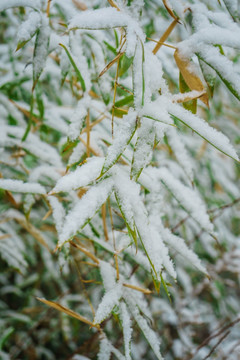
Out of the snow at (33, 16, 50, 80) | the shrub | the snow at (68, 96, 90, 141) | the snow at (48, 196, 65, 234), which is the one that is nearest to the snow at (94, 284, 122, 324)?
the shrub

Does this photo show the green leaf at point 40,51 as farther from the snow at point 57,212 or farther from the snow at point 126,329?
the snow at point 126,329

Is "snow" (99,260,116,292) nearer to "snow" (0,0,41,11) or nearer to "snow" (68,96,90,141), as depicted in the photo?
"snow" (68,96,90,141)

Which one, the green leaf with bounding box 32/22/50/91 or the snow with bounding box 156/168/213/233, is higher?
the green leaf with bounding box 32/22/50/91

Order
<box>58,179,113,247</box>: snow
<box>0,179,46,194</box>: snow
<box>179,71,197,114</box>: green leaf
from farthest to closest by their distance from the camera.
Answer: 1. <box>0,179,46,194</box>: snow
2. <box>179,71,197,114</box>: green leaf
3. <box>58,179,113,247</box>: snow

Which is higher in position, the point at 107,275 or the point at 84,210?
the point at 84,210

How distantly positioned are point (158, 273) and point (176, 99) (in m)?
0.24

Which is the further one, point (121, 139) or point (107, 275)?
point (107, 275)

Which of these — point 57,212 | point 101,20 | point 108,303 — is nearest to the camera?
point 101,20

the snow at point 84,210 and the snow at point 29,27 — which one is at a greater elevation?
the snow at point 29,27

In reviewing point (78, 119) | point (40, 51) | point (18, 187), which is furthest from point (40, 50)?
point (18, 187)

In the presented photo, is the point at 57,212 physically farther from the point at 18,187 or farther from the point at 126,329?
the point at 126,329

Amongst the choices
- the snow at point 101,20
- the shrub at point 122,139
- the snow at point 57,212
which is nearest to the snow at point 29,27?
the shrub at point 122,139

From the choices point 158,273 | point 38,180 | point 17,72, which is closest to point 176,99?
point 158,273

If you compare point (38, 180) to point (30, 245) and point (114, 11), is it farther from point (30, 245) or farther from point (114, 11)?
point (30, 245)
